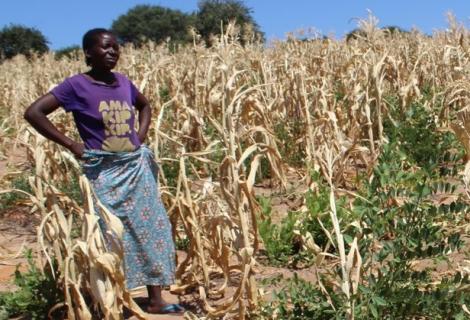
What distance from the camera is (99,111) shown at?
10.3ft

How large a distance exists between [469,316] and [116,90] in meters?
1.89

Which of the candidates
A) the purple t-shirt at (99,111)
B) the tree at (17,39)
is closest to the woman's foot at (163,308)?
the purple t-shirt at (99,111)

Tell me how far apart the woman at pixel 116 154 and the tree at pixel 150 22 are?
47.4m

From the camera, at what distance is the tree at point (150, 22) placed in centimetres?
5075

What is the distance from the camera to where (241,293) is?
2840 millimetres

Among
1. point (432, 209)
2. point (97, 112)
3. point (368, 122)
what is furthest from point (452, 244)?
point (368, 122)

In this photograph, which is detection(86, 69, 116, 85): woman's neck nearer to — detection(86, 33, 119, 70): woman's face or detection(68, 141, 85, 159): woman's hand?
detection(86, 33, 119, 70): woman's face

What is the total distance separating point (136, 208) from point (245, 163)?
2.57 metres

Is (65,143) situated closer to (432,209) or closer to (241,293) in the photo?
(241,293)

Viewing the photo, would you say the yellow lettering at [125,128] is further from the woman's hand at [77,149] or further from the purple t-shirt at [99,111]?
the woman's hand at [77,149]

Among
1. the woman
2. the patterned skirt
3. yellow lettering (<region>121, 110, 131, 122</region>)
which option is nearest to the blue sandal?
the woman

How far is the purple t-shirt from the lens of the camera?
3.12 meters

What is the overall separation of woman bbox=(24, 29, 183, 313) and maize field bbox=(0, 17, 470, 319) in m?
0.13

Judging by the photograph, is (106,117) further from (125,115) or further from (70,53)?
(70,53)
